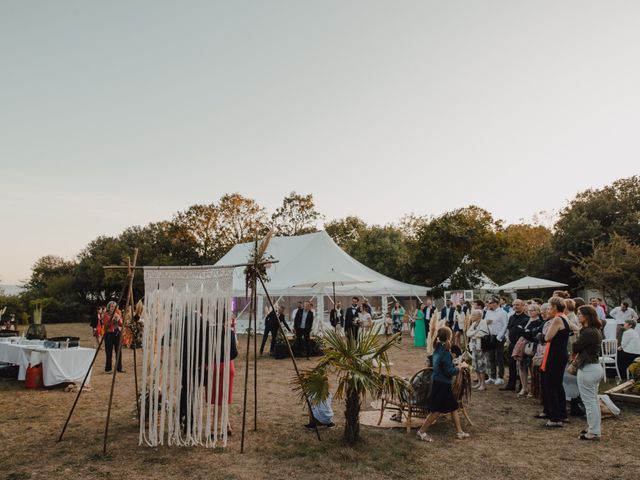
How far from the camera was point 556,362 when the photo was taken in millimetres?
6457

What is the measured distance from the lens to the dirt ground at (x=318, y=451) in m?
4.93

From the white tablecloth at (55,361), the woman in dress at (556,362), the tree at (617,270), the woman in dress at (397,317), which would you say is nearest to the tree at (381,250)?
the woman in dress at (397,317)

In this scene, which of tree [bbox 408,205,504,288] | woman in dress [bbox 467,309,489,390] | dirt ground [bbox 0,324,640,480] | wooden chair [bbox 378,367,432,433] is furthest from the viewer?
tree [bbox 408,205,504,288]

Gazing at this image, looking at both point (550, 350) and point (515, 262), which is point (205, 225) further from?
point (550, 350)

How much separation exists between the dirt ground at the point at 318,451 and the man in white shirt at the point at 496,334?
1808 mm

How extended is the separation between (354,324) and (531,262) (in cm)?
2139

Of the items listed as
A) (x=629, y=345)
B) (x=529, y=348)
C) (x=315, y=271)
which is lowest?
(x=629, y=345)

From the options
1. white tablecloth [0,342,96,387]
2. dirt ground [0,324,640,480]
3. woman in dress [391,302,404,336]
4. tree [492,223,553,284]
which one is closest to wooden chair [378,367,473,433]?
dirt ground [0,324,640,480]

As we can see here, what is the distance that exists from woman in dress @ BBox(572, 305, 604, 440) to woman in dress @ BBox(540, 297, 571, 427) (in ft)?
1.31

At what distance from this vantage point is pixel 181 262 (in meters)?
37.5

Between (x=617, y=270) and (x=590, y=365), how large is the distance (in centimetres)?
1575

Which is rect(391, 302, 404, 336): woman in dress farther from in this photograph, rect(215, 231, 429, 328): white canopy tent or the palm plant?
the palm plant

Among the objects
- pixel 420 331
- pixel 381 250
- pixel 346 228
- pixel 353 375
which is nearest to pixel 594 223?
pixel 420 331

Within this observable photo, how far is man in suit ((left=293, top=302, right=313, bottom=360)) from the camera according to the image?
45.5 ft
